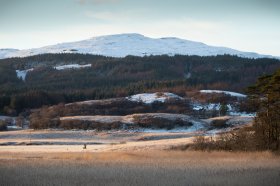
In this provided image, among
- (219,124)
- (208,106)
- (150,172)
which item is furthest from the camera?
(208,106)

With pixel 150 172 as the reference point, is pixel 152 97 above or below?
below

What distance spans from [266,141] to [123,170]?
1388cm

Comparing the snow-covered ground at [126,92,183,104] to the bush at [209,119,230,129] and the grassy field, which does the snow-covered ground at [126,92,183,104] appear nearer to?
the bush at [209,119,230,129]

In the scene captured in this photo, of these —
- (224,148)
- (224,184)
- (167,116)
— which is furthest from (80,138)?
(224,184)

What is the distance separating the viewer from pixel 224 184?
68.6ft

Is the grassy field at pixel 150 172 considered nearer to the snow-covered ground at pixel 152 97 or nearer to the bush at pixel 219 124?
the bush at pixel 219 124

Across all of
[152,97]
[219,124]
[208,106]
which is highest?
[219,124]

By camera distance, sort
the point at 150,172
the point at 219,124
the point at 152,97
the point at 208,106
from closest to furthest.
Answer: the point at 150,172 < the point at 219,124 < the point at 208,106 < the point at 152,97

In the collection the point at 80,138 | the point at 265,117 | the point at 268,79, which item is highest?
the point at 268,79

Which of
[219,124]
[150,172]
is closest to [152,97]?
[219,124]

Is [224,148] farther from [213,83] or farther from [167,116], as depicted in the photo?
[213,83]

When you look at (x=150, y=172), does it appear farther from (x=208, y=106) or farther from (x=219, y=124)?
(x=208, y=106)

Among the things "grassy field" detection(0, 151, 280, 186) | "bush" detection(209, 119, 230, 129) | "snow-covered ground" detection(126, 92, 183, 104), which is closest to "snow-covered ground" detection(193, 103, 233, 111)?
"snow-covered ground" detection(126, 92, 183, 104)

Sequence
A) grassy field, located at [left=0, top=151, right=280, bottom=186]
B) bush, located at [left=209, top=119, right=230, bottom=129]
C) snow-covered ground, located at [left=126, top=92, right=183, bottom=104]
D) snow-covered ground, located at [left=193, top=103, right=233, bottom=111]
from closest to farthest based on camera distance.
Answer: grassy field, located at [left=0, top=151, right=280, bottom=186]
bush, located at [left=209, top=119, right=230, bottom=129]
snow-covered ground, located at [left=193, top=103, right=233, bottom=111]
snow-covered ground, located at [left=126, top=92, right=183, bottom=104]
